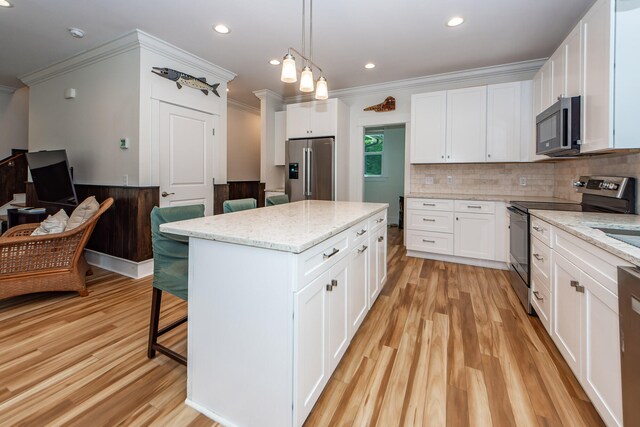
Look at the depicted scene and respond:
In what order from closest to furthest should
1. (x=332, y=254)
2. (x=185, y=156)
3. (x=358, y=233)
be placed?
(x=332, y=254)
(x=358, y=233)
(x=185, y=156)

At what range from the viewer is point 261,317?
1260 millimetres

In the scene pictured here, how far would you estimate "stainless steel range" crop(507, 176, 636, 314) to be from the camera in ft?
6.81

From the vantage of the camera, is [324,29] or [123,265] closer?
[324,29]

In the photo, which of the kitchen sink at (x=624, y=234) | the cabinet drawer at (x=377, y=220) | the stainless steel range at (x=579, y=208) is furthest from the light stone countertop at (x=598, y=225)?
the cabinet drawer at (x=377, y=220)

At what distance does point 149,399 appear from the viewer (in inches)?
60.6

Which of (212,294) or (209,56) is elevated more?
(209,56)

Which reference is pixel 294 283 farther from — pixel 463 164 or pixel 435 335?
pixel 463 164

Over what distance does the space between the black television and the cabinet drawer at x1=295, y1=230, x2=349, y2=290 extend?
352 cm

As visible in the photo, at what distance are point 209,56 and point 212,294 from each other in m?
3.42

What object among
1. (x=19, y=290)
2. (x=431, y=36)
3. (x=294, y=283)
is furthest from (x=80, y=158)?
(x=431, y=36)

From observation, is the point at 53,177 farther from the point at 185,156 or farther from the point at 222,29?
the point at 222,29

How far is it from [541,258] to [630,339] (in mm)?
1241

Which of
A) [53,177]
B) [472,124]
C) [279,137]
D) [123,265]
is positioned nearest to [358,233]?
[472,124]

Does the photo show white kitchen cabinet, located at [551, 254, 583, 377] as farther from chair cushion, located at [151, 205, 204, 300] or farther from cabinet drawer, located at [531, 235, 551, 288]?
chair cushion, located at [151, 205, 204, 300]
